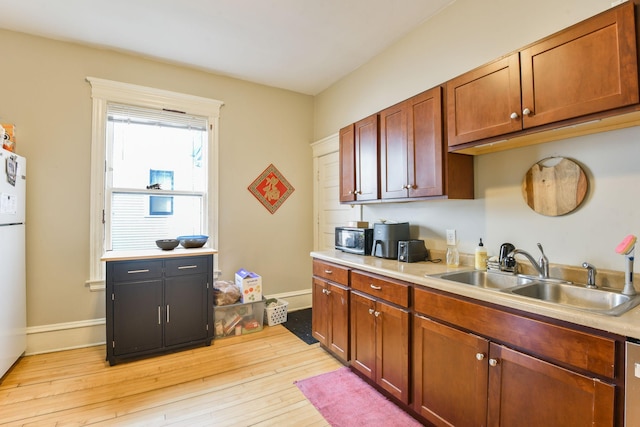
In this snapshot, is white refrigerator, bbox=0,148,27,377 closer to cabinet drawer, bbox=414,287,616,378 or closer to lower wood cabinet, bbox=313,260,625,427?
A: lower wood cabinet, bbox=313,260,625,427

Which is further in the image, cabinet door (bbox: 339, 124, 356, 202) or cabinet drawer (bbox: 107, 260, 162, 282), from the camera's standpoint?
cabinet door (bbox: 339, 124, 356, 202)

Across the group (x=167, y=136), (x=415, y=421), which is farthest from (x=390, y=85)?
(x=415, y=421)

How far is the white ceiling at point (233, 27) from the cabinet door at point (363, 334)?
7.81 feet

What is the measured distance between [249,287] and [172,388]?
1.23 meters

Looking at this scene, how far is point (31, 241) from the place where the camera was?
283cm

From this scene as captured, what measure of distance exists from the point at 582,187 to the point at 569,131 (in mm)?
323

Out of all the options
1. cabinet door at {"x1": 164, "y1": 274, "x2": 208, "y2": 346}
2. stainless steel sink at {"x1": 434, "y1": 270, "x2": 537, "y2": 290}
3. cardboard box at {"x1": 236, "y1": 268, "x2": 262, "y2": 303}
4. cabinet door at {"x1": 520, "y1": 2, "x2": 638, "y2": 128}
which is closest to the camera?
cabinet door at {"x1": 520, "y1": 2, "x2": 638, "y2": 128}

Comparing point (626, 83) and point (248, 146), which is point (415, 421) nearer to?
point (626, 83)

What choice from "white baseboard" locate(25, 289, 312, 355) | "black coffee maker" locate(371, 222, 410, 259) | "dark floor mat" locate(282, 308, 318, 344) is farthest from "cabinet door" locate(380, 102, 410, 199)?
"white baseboard" locate(25, 289, 312, 355)

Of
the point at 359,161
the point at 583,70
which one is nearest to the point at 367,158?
the point at 359,161

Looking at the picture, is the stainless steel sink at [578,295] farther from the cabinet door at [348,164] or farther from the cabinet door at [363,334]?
the cabinet door at [348,164]

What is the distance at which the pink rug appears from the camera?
1.92m

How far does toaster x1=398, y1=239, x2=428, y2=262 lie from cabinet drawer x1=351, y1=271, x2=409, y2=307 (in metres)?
0.37

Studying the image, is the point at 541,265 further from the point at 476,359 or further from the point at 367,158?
the point at 367,158
